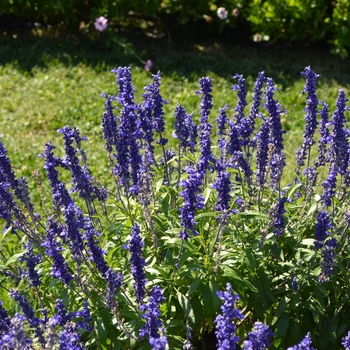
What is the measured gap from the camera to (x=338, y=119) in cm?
368

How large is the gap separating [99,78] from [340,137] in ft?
19.3

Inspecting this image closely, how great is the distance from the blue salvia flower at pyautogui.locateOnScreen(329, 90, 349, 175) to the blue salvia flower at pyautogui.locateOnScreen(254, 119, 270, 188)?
0.40m

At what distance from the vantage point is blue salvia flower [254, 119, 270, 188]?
12.7ft

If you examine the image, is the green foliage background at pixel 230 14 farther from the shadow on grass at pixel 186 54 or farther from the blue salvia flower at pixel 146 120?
the blue salvia flower at pixel 146 120

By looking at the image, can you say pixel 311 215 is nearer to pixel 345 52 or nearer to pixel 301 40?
pixel 345 52

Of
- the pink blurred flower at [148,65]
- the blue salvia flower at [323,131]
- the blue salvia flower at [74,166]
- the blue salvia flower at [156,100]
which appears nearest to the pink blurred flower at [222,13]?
the pink blurred flower at [148,65]

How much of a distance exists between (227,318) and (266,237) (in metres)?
1.30

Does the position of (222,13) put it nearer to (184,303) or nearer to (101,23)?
(101,23)

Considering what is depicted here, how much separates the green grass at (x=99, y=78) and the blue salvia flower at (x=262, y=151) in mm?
3110

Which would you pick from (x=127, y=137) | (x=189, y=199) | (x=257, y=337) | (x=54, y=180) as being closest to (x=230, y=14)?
(x=127, y=137)

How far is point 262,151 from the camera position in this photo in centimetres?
392

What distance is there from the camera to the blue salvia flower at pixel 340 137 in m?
3.69

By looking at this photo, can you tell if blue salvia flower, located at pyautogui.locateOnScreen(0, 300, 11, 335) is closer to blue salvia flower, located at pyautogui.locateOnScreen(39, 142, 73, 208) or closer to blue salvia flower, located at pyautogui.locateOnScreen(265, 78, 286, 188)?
Answer: blue salvia flower, located at pyautogui.locateOnScreen(39, 142, 73, 208)

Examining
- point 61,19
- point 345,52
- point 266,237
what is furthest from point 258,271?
point 61,19
